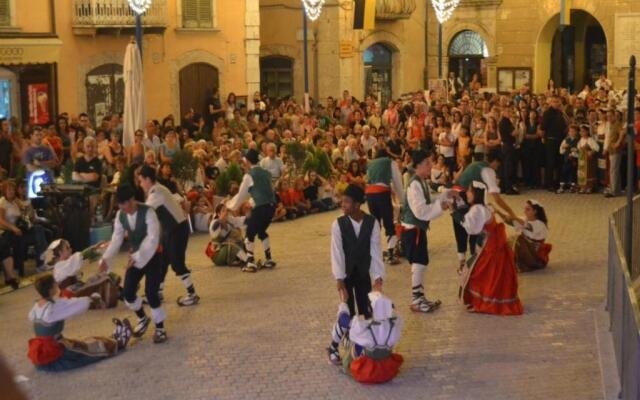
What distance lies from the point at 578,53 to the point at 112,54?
20.1m

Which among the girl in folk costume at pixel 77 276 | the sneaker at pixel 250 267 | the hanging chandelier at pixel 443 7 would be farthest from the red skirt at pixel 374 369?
the hanging chandelier at pixel 443 7

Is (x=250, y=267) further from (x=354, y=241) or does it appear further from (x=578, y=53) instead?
(x=578, y=53)

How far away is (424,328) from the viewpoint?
10.9 m

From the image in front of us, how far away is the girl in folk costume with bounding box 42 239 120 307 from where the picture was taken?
10.9 meters

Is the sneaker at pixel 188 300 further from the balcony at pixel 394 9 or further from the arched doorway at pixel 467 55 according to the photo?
the arched doorway at pixel 467 55

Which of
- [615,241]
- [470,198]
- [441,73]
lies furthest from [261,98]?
[615,241]

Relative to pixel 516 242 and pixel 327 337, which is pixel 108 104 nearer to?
pixel 516 242

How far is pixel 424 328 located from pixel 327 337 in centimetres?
106

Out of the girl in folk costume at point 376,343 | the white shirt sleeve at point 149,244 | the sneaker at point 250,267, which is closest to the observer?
the girl in folk costume at point 376,343

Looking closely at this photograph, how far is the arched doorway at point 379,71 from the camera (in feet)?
114

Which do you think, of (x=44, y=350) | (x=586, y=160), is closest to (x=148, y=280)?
(x=44, y=350)

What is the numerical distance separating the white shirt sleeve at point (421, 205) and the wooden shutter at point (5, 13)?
45.5 ft

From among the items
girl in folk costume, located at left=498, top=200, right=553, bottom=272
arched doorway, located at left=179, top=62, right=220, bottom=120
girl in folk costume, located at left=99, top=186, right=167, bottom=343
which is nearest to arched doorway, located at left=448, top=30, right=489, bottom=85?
arched doorway, located at left=179, top=62, right=220, bottom=120

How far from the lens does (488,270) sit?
1123cm
